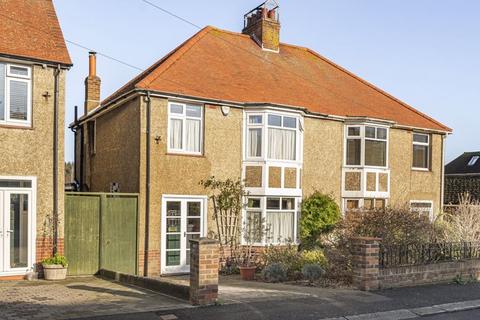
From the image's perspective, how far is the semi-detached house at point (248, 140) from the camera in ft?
46.0

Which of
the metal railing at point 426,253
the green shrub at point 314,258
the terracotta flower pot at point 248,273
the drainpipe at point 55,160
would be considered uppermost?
the drainpipe at point 55,160

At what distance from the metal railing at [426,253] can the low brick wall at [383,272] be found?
0.20 m

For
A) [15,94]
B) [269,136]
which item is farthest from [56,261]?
[269,136]

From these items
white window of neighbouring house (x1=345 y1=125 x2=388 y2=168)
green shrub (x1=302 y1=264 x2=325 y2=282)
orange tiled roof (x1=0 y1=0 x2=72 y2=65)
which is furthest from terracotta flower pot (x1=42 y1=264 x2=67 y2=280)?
white window of neighbouring house (x1=345 y1=125 x2=388 y2=168)

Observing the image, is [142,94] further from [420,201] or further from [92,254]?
[420,201]

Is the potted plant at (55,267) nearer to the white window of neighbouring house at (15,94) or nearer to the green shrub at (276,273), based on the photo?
the white window of neighbouring house at (15,94)

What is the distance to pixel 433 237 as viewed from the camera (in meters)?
12.7

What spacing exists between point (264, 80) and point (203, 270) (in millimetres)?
10242

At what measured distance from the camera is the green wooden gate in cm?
1236

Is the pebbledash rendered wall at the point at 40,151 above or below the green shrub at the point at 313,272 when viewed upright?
above

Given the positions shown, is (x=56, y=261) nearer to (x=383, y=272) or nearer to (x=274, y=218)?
(x=274, y=218)

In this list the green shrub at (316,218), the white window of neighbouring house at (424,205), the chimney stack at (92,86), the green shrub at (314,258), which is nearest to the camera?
the green shrub at (314,258)

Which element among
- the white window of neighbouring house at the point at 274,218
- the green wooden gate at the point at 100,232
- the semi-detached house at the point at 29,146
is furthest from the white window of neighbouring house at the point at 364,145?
the semi-detached house at the point at 29,146

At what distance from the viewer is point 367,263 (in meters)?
10.4
